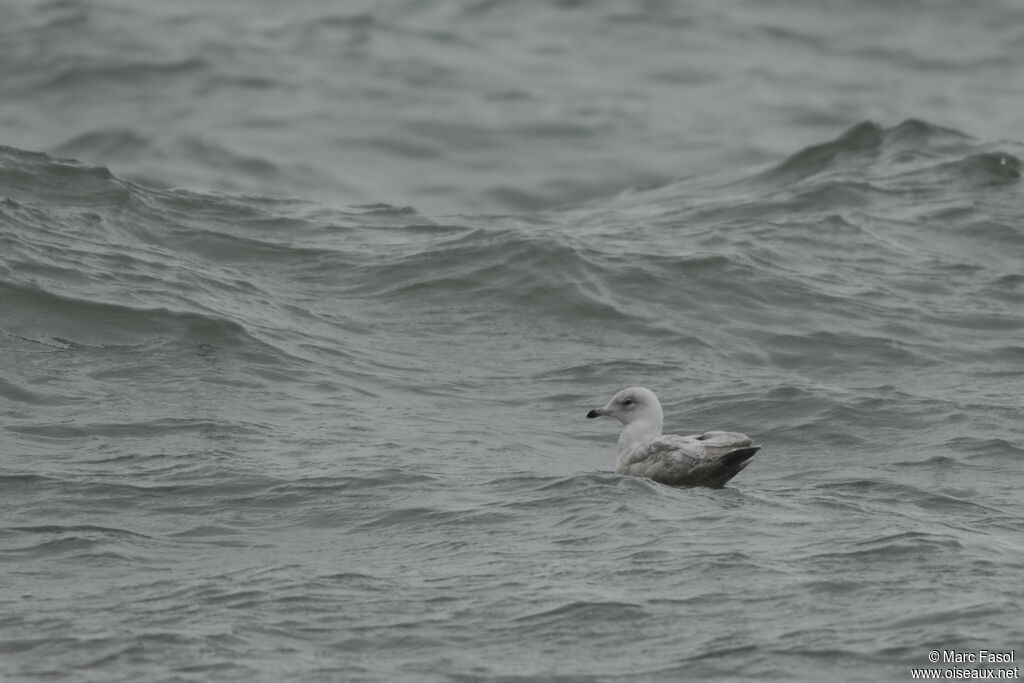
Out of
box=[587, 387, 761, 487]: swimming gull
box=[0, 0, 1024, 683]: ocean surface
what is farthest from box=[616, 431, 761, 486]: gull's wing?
box=[0, 0, 1024, 683]: ocean surface

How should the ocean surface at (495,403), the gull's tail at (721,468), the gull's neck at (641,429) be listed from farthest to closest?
the gull's neck at (641,429) < the gull's tail at (721,468) < the ocean surface at (495,403)

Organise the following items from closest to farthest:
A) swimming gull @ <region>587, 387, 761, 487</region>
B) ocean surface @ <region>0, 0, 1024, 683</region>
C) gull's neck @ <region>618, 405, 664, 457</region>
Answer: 1. ocean surface @ <region>0, 0, 1024, 683</region>
2. swimming gull @ <region>587, 387, 761, 487</region>
3. gull's neck @ <region>618, 405, 664, 457</region>

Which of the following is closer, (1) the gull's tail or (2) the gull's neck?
(1) the gull's tail

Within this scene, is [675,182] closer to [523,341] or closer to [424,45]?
[523,341]

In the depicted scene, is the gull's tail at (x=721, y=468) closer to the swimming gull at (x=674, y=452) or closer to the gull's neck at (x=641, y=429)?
the swimming gull at (x=674, y=452)

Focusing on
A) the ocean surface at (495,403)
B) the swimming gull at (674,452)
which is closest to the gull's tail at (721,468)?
the swimming gull at (674,452)

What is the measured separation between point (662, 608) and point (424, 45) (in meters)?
27.9

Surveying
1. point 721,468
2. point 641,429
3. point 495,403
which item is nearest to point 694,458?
point 721,468

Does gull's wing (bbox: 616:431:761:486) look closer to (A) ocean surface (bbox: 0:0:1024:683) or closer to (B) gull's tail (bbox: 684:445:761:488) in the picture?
(B) gull's tail (bbox: 684:445:761:488)

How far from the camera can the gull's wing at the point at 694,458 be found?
10.1 m

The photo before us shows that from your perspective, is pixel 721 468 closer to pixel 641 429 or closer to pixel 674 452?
pixel 674 452

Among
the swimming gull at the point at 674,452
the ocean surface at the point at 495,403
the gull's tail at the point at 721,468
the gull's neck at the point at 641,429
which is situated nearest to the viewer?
the ocean surface at the point at 495,403

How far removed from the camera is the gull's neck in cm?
1104

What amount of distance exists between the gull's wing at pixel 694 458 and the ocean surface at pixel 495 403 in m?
0.22
